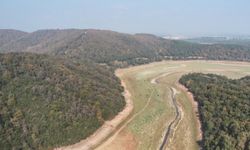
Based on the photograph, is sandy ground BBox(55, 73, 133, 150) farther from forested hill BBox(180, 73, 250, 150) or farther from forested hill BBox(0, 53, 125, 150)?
forested hill BBox(180, 73, 250, 150)

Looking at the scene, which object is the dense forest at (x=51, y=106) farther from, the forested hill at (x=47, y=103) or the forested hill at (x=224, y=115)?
the forested hill at (x=224, y=115)

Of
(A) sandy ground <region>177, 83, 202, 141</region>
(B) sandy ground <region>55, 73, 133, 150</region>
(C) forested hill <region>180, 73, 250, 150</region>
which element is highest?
(C) forested hill <region>180, 73, 250, 150</region>

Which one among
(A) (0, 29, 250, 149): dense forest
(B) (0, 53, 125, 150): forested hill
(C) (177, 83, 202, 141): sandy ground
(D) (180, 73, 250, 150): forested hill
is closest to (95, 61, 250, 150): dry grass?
(C) (177, 83, 202, 141): sandy ground

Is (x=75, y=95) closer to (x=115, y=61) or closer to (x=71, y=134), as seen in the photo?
(x=71, y=134)

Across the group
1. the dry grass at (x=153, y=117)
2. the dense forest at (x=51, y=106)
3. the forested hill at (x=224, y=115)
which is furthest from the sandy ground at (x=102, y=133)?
the forested hill at (x=224, y=115)

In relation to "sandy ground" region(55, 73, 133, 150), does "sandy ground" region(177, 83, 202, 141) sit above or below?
above

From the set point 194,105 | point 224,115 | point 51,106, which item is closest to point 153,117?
point 194,105
